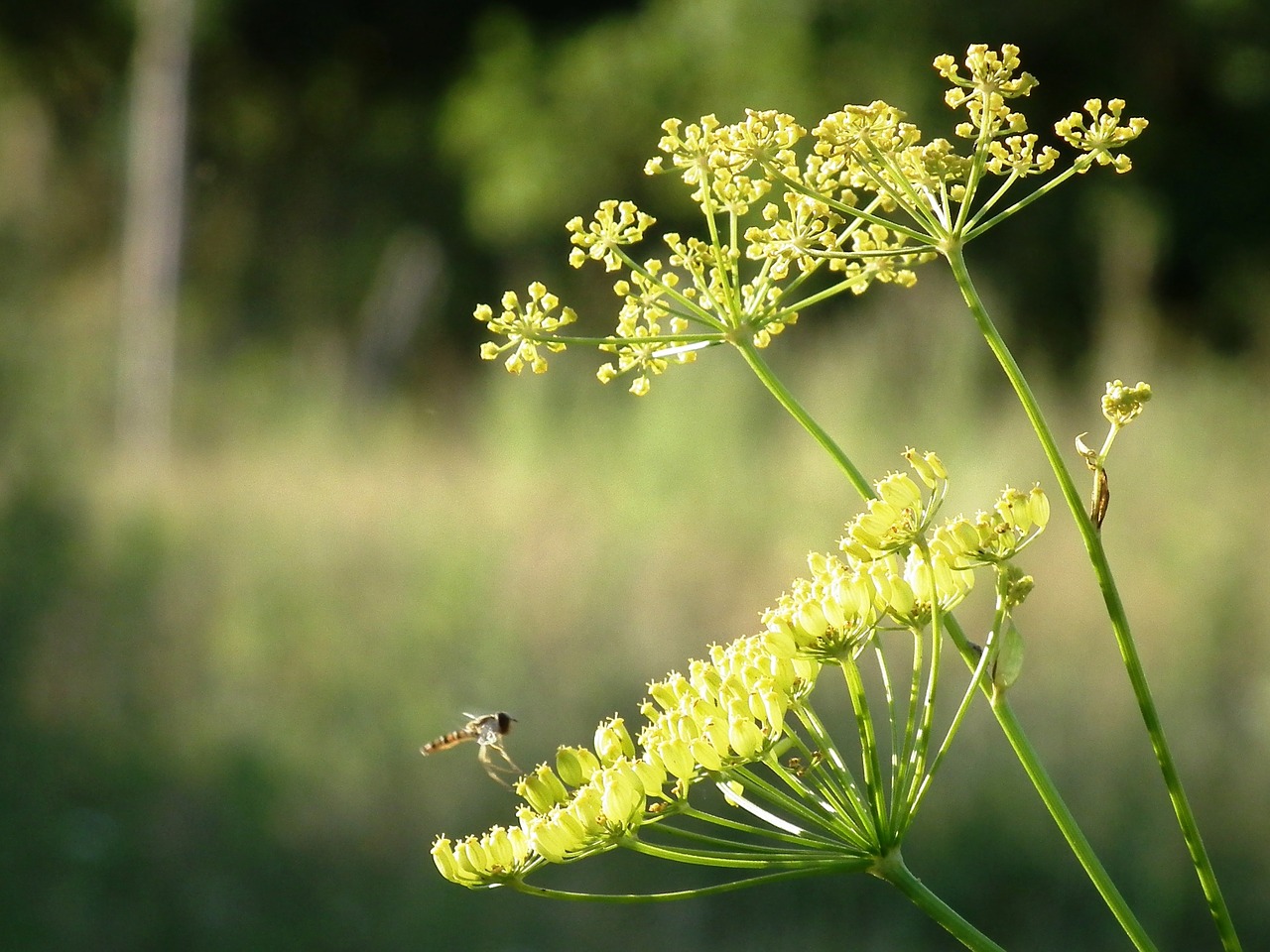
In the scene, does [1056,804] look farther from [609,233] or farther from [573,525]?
[573,525]

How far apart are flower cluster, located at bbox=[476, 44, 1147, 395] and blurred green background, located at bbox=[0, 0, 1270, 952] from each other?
480 centimetres

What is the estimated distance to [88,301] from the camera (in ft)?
31.6

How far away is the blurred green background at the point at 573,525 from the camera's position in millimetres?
5840

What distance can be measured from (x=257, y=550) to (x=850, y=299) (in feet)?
24.0

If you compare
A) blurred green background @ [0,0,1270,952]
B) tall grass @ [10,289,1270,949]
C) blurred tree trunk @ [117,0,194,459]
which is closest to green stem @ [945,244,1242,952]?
tall grass @ [10,289,1270,949]

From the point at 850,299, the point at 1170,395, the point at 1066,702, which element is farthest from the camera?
the point at 850,299

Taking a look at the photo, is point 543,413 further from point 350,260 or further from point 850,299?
point 350,260

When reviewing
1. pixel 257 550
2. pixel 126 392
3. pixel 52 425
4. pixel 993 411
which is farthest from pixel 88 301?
pixel 993 411

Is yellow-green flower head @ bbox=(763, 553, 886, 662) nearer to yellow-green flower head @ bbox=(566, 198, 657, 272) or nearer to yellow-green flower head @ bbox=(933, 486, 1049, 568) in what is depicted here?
yellow-green flower head @ bbox=(933, 486, 1049, 568)

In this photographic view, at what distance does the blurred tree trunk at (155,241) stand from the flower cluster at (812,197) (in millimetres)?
9022

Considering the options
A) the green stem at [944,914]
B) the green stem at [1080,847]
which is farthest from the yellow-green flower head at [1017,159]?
the green stem at [944,914]

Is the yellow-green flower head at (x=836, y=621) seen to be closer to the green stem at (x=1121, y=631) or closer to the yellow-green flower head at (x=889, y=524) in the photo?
the yellow-green flower head at (x=889, y=524)

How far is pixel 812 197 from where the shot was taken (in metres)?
0.99

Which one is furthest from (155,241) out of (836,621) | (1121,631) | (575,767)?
(1121,631)
